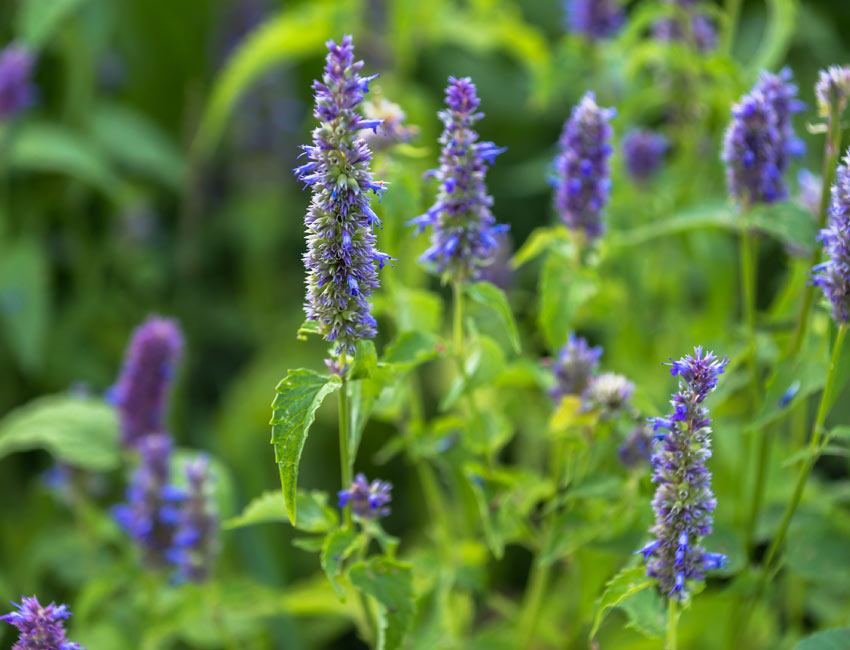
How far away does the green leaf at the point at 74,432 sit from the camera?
2.19 metres

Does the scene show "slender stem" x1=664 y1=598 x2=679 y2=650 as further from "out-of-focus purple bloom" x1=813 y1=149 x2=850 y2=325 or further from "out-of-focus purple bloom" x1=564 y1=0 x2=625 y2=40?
"out-of-focus purple bloom" x1=564 y1=0 x2=625 y2=40

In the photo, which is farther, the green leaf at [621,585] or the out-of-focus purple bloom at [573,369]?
the out-of-focus purple bloom at [573,369]

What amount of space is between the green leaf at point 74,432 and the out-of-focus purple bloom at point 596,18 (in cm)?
164

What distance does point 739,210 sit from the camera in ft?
5.94

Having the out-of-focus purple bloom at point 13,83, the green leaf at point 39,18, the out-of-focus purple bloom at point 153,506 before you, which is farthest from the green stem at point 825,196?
the out-of-focus purple bloom at point 13,83

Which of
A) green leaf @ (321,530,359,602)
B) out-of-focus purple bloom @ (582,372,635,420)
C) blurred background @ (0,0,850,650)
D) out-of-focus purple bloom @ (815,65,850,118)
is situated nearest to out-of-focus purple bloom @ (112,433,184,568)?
blurred background @ (0,0,850,650)

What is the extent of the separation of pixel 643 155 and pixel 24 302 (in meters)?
1.96

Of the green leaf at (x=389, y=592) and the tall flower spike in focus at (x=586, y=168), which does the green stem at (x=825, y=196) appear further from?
the green leaf at (x=389, y=592)

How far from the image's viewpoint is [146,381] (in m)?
2.21

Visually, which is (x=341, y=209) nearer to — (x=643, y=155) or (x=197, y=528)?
(x=197, y=528)

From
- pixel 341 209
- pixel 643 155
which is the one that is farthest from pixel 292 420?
pixel 643 155

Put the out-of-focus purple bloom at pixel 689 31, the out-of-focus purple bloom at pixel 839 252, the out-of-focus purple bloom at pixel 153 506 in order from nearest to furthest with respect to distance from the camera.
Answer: the out-of-focus purple bloom at pixel 839 252, the out-of-focus purple bloom at pixel 153 506, the out-of-focus purple bloom at pixel 689 31

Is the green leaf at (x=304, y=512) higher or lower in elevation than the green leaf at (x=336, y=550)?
higher

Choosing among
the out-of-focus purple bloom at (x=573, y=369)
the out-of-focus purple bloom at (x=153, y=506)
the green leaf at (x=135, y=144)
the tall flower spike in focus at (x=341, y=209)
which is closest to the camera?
the tall flower spike in focus at (x=341, y=209)
